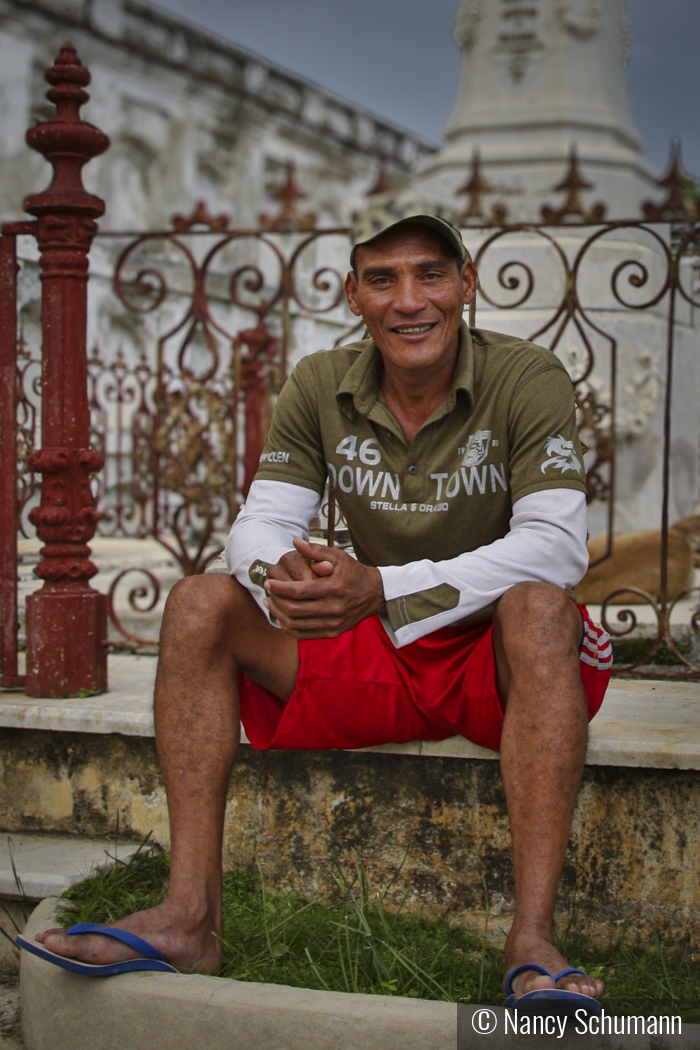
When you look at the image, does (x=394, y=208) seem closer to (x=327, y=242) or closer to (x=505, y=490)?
(x=505, y=490)

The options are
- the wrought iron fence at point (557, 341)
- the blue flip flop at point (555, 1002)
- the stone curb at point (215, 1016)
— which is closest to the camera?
the blue flip flop at point (555, 1002)

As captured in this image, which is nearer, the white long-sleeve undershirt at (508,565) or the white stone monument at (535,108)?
the white long-sleeve undershirt at (508,565)

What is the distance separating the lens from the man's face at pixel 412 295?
9.37 feet

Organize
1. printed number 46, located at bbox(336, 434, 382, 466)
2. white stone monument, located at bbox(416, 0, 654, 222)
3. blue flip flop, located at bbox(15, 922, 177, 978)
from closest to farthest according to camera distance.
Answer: blue flip flop, located at bbox(15, 922, 177, 978), printed number 46, located at bbox(336, 434, 382, 466), white stone monument, located at bbox(416, 0, 654, 222)

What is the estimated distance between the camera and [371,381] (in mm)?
2941

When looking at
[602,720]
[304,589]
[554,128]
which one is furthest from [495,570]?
[554,128]

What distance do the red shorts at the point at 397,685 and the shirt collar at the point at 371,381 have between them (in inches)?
20.7

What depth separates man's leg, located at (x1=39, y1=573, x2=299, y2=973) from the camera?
2566 millimetres

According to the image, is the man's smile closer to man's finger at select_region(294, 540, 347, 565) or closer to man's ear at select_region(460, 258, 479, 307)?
man's ear at select_region(460, 258, 479, 307)

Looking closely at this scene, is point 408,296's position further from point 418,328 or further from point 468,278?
point 468,278

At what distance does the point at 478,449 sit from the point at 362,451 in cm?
29

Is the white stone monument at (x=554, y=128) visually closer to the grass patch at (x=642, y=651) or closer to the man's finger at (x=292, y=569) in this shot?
the grass patch at (x=642, y=651)

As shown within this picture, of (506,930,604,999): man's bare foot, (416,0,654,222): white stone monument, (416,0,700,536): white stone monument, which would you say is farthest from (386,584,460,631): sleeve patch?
(416,0,654,222): white stone monument

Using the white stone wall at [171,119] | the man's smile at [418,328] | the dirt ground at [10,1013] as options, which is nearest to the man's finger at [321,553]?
the man's smile at [418,328]
